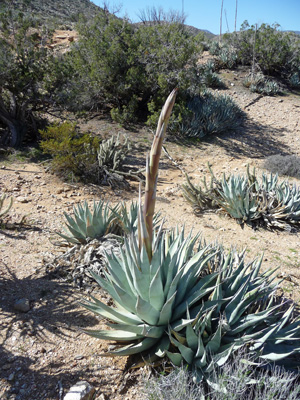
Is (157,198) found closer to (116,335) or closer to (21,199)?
(21,199)

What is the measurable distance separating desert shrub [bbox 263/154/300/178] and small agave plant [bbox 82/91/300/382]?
227 inches

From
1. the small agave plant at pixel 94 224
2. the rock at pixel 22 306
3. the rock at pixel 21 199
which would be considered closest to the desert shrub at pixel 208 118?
the rock at pixel 21 199

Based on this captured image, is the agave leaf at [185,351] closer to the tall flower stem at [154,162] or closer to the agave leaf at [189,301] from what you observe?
the agave leaf at [189,301]

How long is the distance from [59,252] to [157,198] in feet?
8.52

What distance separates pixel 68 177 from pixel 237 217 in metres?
3.41

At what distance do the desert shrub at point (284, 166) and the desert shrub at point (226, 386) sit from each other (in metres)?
6.33

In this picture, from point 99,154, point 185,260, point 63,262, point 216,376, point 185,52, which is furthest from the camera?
point 185,52

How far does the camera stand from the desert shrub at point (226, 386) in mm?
1866

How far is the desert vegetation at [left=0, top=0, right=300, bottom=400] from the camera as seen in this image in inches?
83.9

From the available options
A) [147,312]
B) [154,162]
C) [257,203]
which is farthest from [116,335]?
[257,203]

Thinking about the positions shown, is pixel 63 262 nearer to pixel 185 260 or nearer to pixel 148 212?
pixel 185 260

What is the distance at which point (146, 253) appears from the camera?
7.44 feet

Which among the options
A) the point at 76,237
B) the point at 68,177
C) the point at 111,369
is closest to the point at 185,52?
the point at 68,177

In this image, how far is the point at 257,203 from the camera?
5.34 meters
